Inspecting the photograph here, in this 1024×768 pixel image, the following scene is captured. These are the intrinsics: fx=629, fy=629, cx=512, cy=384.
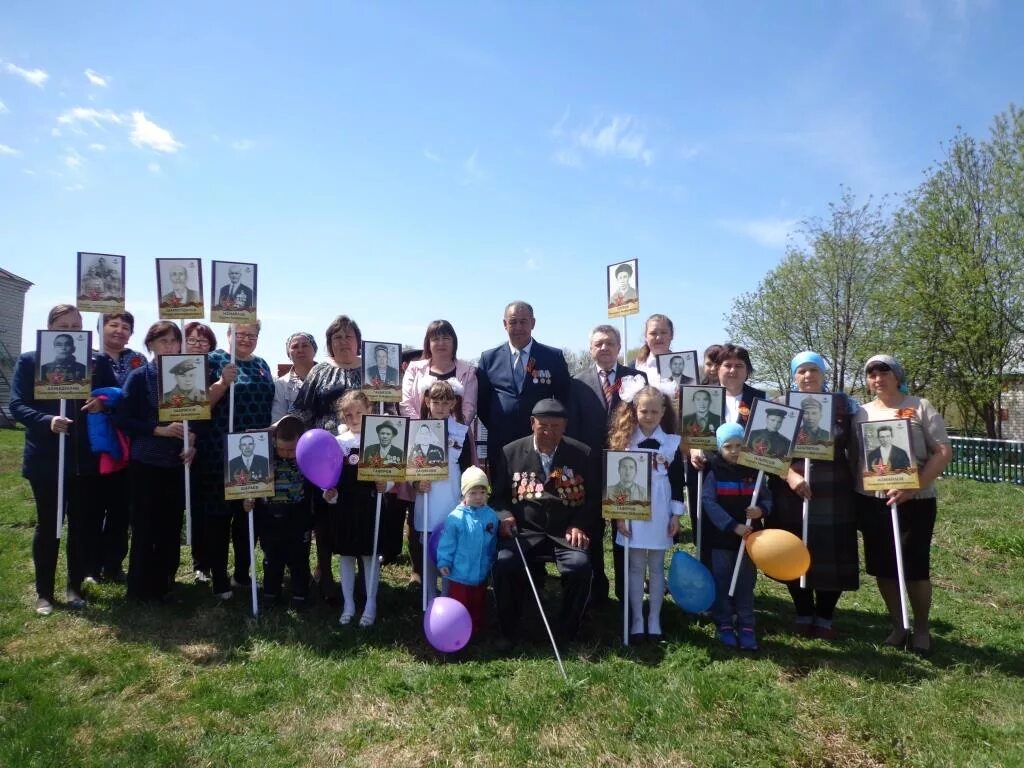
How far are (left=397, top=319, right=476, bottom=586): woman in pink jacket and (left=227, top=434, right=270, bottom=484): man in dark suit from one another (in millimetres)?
1144

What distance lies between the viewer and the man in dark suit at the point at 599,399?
5.61m

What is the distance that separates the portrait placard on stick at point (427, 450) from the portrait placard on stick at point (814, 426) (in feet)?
8.81

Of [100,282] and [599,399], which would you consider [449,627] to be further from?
[100,282]

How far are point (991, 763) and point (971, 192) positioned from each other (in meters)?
26.8

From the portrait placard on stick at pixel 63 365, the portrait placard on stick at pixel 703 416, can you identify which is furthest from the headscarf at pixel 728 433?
the portrait placard on stick at pixel 63 365

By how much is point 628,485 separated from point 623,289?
115 inches

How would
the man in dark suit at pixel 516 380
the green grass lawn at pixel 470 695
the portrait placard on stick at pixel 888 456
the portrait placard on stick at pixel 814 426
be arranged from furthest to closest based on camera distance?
the man in dark suit at pixel 516 380 → the portrait placard on stick at pixel 814 426 → the portrait placard on stick at pixel 888 456 → the green grass lawn at pixel 470 695

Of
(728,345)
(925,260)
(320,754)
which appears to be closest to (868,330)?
(925,260)

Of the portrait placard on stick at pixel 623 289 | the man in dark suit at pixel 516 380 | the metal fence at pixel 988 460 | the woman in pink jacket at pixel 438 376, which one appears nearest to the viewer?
the woman in pink jacket at pixel 438 376

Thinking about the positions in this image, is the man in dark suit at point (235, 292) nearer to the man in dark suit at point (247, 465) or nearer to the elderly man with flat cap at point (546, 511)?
the man in dark suit at point (247, 465)

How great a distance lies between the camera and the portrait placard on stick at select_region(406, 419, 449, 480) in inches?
194

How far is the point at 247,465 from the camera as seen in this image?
5.12 meters

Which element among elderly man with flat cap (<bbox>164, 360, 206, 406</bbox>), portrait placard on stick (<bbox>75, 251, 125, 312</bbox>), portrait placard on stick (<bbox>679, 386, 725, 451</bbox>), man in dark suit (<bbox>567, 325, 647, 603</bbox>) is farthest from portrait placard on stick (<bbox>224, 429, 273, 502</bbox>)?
portrait placard on stick (<bbox>679, 386, 725, 451</bbox>)

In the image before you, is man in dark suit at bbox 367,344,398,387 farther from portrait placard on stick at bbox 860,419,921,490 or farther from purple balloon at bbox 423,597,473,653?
portrait placard on stick at bbox 860,419,921,490
